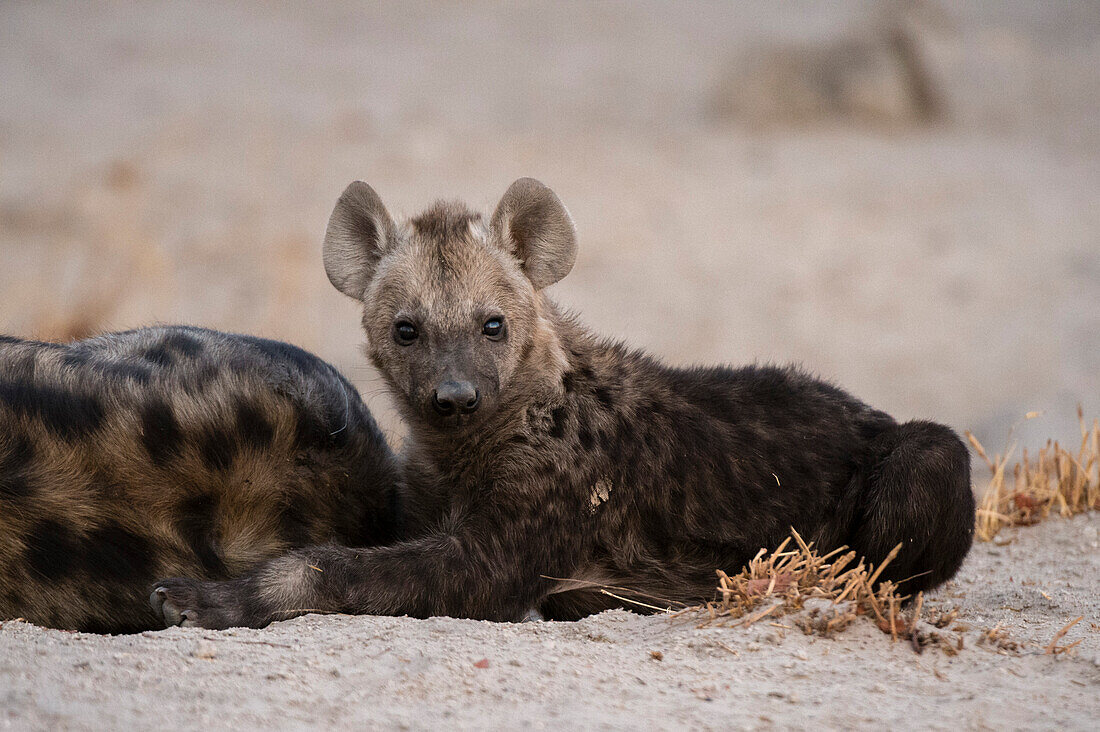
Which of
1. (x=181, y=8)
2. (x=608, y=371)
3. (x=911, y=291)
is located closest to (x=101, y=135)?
(x=181, y=8)

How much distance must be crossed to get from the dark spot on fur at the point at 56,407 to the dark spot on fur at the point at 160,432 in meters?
0.11

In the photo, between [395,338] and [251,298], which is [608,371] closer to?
[395,338]

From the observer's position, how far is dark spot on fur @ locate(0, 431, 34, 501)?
8.84ft

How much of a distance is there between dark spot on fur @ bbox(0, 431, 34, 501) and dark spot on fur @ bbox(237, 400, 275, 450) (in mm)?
514

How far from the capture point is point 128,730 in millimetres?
1827

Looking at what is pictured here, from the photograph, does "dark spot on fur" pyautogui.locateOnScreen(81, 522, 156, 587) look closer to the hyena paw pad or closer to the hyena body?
the hyena body

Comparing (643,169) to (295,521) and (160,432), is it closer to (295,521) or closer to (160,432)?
(295,521)

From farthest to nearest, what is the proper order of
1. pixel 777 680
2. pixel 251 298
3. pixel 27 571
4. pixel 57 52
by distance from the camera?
pixel 57 52 → pixel 251 298 → pixel 27 571 → pixel 777 680

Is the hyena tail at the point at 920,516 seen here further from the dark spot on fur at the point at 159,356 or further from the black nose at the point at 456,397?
the dark spot on fur at the point at 159,356

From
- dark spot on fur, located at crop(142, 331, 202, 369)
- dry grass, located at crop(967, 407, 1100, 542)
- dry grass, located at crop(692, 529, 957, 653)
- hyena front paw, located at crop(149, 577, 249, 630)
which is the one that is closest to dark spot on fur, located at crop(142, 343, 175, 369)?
dark spot on fur, located at crop(142, 331, 202, 369)

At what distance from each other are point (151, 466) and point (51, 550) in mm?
304

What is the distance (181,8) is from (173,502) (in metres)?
9.43

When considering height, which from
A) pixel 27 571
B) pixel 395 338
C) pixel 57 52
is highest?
pixel 57 52

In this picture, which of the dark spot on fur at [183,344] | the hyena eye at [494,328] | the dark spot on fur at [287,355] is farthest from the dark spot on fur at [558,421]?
the dark spot on fur at [183,344]
